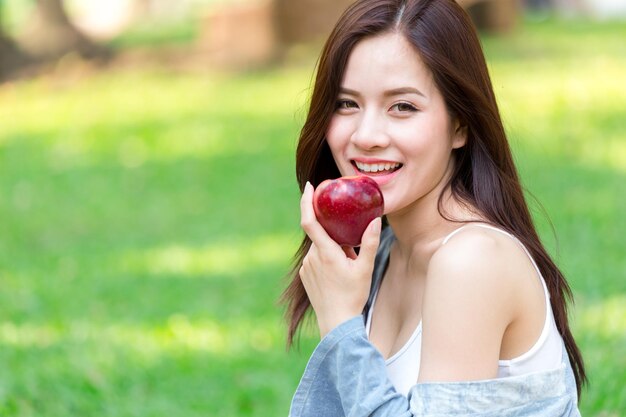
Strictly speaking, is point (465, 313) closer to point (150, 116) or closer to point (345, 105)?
point (345, 105)

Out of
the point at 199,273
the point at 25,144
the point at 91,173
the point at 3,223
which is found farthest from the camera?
the point at 25,144

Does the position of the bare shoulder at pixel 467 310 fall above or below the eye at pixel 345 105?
below

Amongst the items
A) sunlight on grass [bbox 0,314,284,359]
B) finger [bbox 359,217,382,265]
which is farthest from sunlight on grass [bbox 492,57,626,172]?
finger [bbox 359,217,382,265]

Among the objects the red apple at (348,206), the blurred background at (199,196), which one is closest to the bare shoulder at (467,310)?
the red apple at (348,206)

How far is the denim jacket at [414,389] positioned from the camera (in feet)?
8.25

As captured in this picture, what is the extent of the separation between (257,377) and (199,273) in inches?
83.7

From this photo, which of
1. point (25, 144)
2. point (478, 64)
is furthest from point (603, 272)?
point (25, 144)

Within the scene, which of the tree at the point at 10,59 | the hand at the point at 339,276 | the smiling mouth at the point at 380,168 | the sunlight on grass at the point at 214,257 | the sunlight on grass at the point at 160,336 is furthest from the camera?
the tree at the point at 10,59

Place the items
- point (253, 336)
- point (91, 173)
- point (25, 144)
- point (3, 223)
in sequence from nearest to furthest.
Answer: point (253, 336)
point (3, 223)
point (91, 173)
point (25, 144)

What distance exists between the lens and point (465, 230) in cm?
266

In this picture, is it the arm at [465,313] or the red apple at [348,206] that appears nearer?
the arm at [465,313]

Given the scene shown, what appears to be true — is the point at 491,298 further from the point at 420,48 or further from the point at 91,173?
the point at 91,173

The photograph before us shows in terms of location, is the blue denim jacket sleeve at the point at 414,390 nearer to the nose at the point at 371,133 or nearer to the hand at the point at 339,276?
the hand at the point at 339,276

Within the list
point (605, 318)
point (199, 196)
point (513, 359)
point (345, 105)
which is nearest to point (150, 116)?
point (199, 196)
